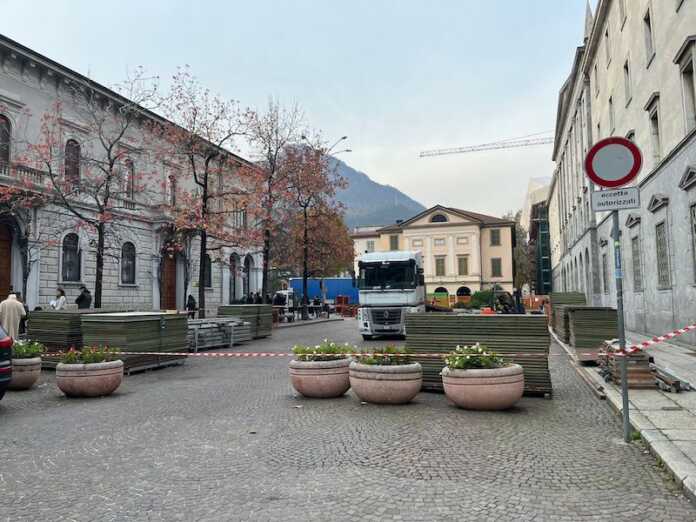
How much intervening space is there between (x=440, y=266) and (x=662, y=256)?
2356 inches

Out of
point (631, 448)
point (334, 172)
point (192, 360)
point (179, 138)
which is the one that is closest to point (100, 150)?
point (179, 138)

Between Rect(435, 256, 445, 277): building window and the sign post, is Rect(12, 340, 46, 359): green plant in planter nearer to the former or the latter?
the sign post

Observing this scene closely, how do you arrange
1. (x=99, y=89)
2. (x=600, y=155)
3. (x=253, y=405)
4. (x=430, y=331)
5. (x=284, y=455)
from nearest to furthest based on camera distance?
(x=284, y=455)
(x=600, y=155)
(x=253, y=405)
(x=430, y=331)
(x=99, y=89)

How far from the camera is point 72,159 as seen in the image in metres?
24.4

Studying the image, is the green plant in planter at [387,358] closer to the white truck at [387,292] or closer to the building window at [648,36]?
the white truck at [387,292]

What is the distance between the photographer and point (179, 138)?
24859 millimetres

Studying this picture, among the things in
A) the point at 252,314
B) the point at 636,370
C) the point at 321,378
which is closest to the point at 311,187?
the point at 252,314

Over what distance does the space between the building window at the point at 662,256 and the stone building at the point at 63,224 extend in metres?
17.2

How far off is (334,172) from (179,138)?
37.6 feet

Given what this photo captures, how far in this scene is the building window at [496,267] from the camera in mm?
75812

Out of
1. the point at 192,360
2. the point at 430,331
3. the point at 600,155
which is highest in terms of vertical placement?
the point at 600,155

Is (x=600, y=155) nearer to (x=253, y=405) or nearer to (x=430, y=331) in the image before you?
(x=430, y=331)

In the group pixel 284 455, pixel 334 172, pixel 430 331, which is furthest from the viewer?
pixel 334 172

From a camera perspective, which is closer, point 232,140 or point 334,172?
point 232,140
